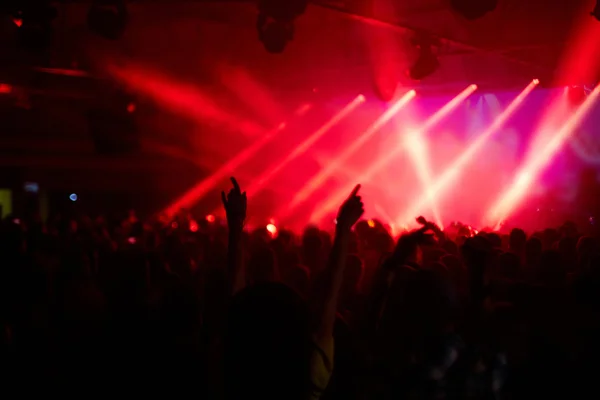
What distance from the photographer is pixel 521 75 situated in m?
11.4

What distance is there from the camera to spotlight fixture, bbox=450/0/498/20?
602cm

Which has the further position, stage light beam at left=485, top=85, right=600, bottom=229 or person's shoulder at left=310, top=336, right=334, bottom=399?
stage light beam at left=485, top=85, right=600, bottom=229

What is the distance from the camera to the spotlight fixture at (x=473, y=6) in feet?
19.8

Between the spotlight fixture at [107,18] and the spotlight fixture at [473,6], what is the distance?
138 inches

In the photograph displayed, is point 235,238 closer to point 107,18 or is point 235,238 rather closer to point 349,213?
point 349,213

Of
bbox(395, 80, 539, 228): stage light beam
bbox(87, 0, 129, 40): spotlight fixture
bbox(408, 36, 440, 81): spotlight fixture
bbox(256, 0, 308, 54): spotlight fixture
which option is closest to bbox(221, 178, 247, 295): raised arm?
bbox(256, 0, 308, 54): spotlight fixture

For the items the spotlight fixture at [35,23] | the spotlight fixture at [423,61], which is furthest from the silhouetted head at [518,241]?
the spotlight fixture at [35,23]

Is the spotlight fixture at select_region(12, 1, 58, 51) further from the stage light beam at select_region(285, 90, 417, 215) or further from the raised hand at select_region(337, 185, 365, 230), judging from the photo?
the stage light beam at select_region(285, 90, 417, 215)

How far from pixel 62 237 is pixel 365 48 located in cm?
613

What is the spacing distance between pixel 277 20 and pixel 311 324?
5341mm

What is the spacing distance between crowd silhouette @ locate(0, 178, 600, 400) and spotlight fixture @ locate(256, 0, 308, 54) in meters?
2.57

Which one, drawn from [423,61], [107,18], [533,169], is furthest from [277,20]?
[533,169]

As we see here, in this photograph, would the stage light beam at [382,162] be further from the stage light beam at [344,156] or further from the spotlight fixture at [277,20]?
the spotlight fixture at [277,20]

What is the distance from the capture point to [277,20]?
22.0 ft
